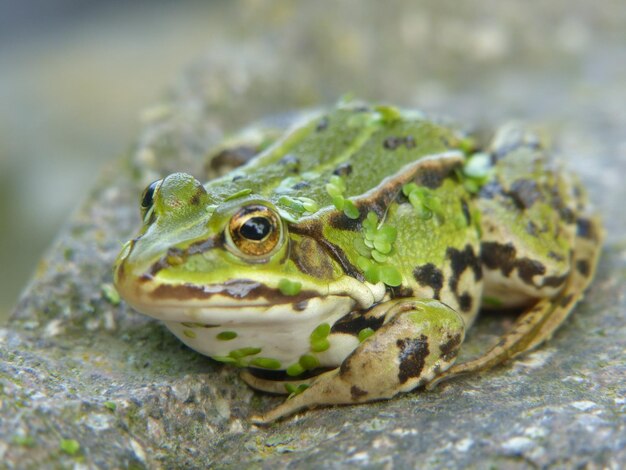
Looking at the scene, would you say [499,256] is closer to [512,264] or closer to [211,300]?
[512,264]

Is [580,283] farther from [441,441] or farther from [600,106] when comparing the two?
[600,106]

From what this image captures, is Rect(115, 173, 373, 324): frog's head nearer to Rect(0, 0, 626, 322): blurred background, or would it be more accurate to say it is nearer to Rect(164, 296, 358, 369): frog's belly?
Rect(164, 296, 358, 369): frog's belly

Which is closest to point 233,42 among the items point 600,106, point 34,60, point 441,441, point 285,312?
point 600,106

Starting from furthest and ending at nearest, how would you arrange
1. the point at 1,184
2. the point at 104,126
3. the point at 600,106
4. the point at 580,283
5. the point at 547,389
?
the point at 104,126
the point at 1,184
the point at 600,106
the point at 580,283
the point at 547,389

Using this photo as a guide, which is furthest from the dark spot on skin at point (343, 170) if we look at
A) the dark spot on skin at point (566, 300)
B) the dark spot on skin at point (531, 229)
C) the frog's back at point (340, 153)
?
the dark spot on skin at point (566, 300)

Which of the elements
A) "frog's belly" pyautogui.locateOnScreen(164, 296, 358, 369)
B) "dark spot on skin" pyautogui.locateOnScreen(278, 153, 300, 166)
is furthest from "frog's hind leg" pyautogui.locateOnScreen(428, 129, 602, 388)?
"dark spot on skin" pyautogui.locateOnScreen(278, 153, 300, 166)

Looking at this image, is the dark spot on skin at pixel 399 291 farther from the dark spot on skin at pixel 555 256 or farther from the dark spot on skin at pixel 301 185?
the dark spot on skin at pixel 555 256

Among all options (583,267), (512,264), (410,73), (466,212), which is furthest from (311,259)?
(410,73)
